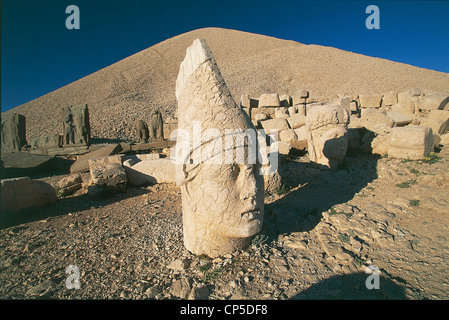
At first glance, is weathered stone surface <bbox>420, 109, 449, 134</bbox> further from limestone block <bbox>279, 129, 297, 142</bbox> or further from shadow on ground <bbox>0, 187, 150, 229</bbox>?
shadow on ground <bbox>0, 187, 150, 229</bbox>

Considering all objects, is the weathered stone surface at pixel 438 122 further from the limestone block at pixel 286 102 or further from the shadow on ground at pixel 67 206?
the shadow on ground at pixel 67 206

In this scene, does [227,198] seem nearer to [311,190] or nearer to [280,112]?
[311,190]

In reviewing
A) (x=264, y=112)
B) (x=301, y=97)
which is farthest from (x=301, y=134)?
(x=301, y=97)

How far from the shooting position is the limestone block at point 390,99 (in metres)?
10.2

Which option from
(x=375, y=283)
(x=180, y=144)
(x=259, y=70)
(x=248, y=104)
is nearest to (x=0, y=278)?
(x=180, y=144)

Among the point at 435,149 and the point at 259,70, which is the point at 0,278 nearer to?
the point at 435,149

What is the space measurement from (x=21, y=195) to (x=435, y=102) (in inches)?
468

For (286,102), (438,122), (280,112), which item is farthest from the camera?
(286,102)

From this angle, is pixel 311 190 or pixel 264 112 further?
pixel 264 112

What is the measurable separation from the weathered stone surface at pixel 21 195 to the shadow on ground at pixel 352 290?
4.48 metres

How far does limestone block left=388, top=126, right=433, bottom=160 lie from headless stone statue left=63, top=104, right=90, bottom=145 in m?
10.4

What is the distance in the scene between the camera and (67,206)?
462cm

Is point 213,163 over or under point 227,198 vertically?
over

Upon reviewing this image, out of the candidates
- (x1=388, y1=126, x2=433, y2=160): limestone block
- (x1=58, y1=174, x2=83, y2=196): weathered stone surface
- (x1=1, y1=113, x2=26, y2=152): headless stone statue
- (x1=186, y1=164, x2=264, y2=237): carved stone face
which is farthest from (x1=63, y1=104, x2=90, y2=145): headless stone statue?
(x1=388, y1=126, x2=433, y2=160): limestone block
